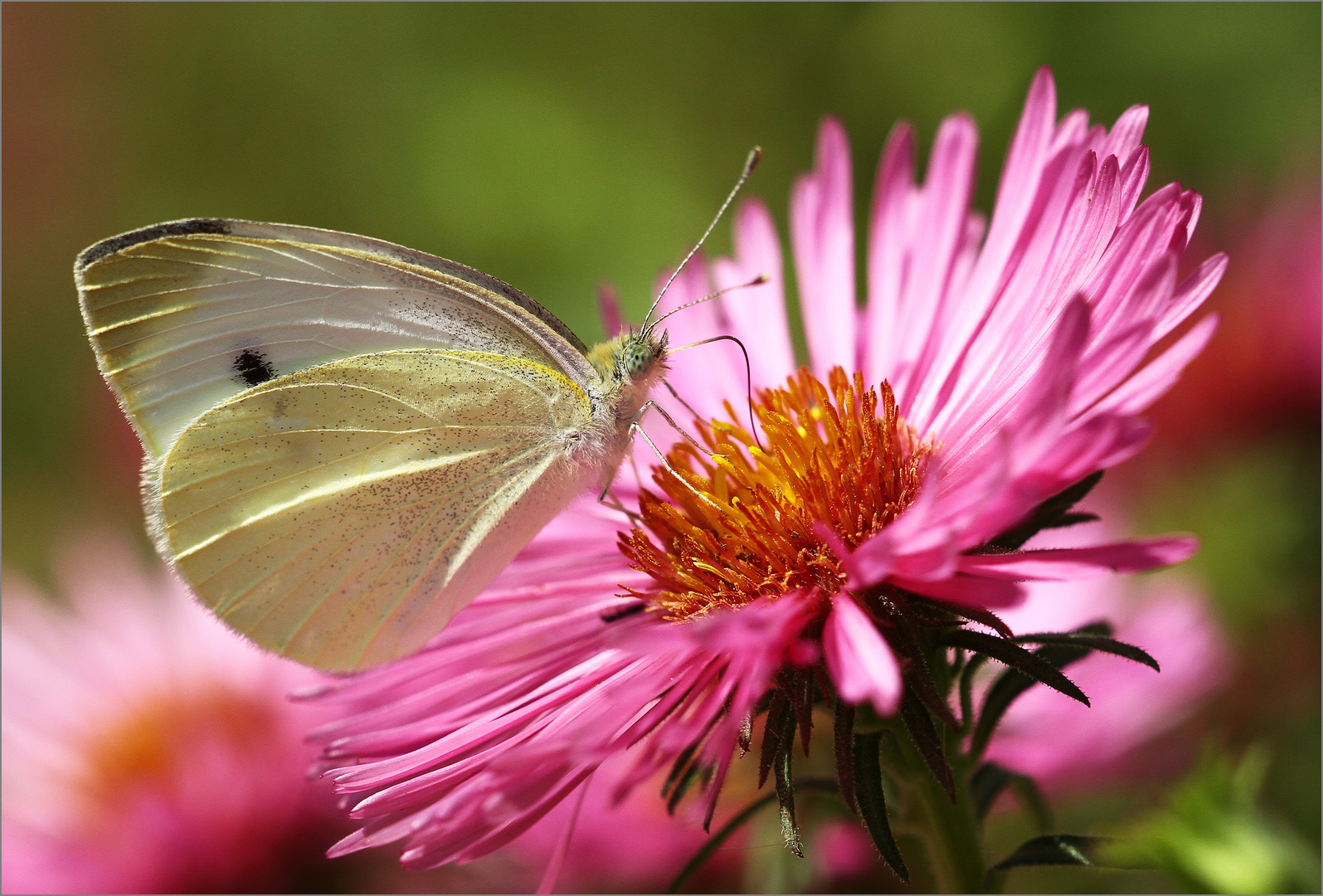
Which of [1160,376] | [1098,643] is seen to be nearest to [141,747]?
[1098,643]

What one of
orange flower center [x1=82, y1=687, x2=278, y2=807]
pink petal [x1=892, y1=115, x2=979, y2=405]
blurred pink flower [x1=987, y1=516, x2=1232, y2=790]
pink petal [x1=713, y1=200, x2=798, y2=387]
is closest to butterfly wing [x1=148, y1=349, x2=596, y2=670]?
pink petal [x1=713, y1=200, x2=798, y2=387]

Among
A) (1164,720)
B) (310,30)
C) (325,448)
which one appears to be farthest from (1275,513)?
(310,30)

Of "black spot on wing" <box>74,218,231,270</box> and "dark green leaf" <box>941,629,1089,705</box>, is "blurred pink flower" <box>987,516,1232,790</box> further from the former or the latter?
"black spot on wing" <box>74,218,231,270</box>

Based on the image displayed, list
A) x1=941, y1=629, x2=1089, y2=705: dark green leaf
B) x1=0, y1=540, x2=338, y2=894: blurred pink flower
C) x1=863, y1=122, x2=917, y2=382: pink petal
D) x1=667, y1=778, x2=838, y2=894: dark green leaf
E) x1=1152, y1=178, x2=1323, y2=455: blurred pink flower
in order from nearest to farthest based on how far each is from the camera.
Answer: x1=941, y1=629, x2=1089, y2=705: dark green leaf, x1=667, y1=778, x2=838, y2=894: dark green leaf, x1=863, y1=122, x2=917, y2=382: pink petal, x1=0, y1=540, x2=338, y2=894: blurred pink flower, x1=1152, y1=178, x2=1323, y2=455: blurred pink flower

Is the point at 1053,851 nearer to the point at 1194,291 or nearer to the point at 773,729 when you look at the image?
the point at 773,729

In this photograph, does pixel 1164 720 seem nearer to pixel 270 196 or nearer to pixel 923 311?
pixel 923 311
